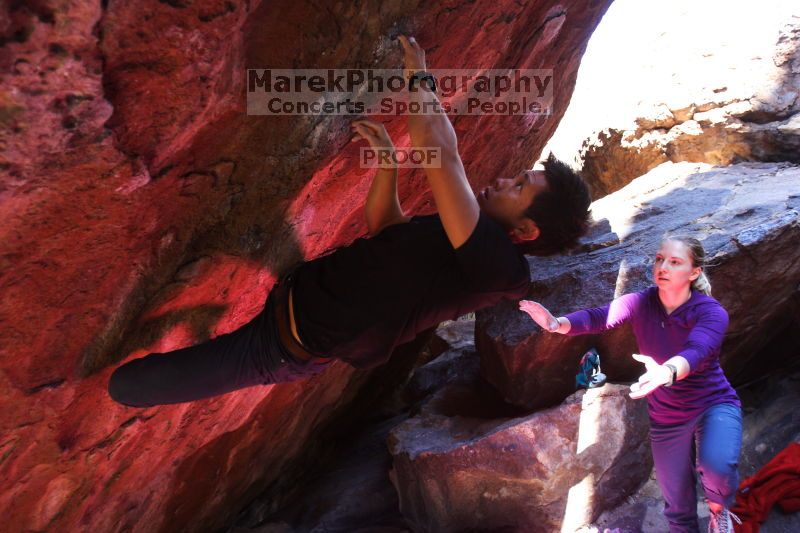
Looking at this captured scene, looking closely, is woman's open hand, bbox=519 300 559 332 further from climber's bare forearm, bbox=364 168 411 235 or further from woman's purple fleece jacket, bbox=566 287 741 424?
climber's bare forearm, bbox=364 168 411 235

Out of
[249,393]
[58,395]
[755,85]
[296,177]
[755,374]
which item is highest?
[755,85]

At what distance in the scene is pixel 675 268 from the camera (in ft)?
8.36

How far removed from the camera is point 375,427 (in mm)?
5602

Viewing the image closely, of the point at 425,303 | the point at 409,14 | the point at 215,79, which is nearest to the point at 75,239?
the point at 215,79

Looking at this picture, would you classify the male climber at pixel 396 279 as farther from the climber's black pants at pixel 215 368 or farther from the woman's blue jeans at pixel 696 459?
the woman's blue jeans at pixel 696 459

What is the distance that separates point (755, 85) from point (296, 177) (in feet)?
14.5

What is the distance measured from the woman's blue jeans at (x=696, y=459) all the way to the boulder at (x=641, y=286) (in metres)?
1.02

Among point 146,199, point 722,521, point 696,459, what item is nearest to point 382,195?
point 146,199

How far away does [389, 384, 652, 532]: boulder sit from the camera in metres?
3.35

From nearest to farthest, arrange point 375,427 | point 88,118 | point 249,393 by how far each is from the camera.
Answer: point 88,118 → point 249,393 → point 375,427

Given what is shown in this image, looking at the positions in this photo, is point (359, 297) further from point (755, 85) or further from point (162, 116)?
point (755, 85)

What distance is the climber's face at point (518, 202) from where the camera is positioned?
191 centimetres

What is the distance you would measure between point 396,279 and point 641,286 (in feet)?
7.70

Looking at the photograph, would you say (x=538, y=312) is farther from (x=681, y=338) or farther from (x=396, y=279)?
(x=396, y=279)
